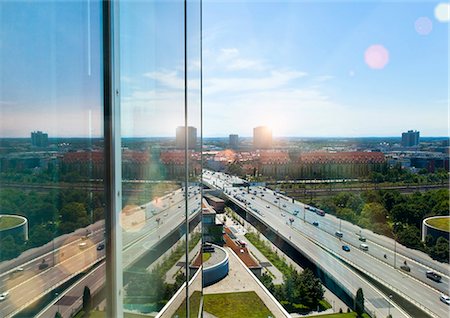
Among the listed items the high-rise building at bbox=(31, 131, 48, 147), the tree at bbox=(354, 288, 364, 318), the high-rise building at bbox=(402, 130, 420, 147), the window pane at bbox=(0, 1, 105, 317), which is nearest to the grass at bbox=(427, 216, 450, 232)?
the high-rise building at bbox=(402, 130, 420, 147)

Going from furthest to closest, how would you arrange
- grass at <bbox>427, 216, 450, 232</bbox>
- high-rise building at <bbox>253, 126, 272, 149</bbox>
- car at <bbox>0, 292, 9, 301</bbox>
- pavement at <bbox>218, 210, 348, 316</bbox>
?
pavement at <bbox>218, 210, 348, 316</bbox>
high-rise building at <bbox>253, 126, 272, 149</bbox>
grass at <bbox>427, 216, 450, 232</bbox>
car at <bbox>0, 292, 9, 301</bbox>

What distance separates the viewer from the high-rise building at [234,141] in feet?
6.21

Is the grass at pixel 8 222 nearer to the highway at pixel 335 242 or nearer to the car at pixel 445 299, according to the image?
the highway at pixel 335 242

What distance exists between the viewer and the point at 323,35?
2445 millimetres

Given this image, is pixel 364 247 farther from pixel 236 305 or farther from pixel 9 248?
pixel 9 248

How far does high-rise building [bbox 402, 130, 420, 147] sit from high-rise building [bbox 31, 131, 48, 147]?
1.78 metres

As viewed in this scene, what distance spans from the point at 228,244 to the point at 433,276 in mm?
1187

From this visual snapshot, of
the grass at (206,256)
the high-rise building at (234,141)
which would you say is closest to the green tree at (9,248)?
the grass at (206,256)

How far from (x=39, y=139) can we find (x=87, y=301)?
0.77 feet

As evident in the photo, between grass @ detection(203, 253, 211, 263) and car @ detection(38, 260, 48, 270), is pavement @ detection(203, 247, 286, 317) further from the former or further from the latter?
car @ detection(38, 260, 48, 270)

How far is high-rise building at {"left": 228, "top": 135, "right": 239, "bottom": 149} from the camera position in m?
1.89

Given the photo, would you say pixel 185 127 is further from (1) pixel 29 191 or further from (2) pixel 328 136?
(2) pixel 328 136

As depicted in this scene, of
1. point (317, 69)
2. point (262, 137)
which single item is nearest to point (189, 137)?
point (262, 137)

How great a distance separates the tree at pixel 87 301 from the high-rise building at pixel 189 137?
47cm
